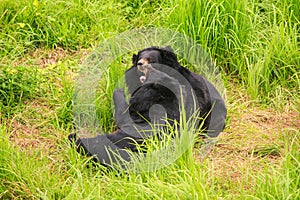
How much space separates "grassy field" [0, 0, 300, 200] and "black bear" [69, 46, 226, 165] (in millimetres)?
132

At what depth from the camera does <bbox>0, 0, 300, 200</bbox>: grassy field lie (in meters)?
3.82

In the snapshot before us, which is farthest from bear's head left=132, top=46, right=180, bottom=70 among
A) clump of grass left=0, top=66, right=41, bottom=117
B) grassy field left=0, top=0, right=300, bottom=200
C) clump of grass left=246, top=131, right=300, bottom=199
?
clump of grass left=246, top=131, right=300, bottom=199

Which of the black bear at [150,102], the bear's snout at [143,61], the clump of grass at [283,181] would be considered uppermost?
the bear's snout at [143,61]

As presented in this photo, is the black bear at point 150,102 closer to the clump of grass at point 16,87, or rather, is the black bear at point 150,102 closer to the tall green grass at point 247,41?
the tall green grass at point 247,41

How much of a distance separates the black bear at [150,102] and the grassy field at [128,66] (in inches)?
5.2

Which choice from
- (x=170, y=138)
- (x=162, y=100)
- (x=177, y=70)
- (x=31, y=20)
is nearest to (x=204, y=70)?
(x=177, y=70)

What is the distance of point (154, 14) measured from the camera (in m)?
5.93

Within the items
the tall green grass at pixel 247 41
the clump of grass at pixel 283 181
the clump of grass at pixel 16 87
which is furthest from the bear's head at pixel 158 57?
the clump of grass at pixel 283 181

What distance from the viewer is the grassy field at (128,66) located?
3.82m

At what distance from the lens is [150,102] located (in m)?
4.39

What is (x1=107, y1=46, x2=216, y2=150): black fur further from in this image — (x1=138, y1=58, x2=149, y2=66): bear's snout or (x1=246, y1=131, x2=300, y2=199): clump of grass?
(x1=246, y1=131, x2=300, y2=199): clump of grass

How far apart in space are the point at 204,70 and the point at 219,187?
5.13 feet

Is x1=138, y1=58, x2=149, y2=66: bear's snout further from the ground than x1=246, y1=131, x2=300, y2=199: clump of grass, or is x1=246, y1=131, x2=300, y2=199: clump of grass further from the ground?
x1=138, y1=58, x2=149, y2=66: bear's snout

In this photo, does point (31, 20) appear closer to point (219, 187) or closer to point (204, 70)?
point (204, 70)
